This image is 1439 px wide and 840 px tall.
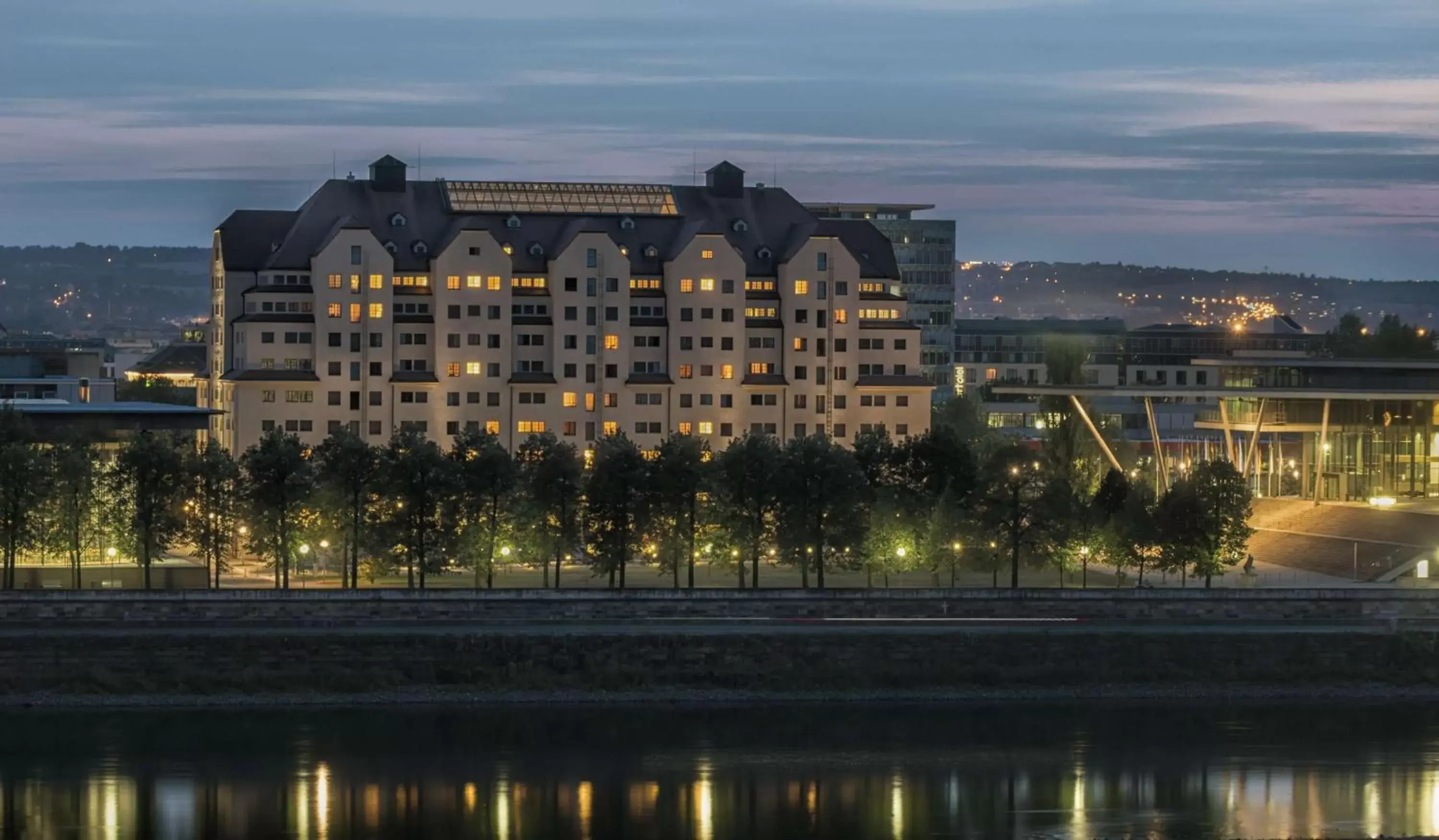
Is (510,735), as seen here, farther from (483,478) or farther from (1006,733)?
(483,478)

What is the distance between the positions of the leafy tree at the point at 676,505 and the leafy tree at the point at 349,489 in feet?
36.1

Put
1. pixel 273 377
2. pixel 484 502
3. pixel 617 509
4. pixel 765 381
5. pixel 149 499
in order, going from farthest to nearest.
Answer: pixel 765 381, pixel 273 377, pixel 484 502, pixel 617 509, pixel 149 499

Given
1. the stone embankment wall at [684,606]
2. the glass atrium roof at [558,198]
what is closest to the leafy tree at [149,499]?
the stone embankment wall at [684,606]

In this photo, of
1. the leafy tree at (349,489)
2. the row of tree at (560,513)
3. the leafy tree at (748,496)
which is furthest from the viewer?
the leafy tree at (748,496)

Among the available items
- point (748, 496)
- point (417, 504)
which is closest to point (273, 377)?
point (417, 504)

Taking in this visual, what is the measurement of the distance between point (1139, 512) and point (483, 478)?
85.8 ft

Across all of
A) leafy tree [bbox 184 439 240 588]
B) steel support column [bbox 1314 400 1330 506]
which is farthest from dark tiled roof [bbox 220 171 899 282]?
leafy tree [bbox 184 439 240 588]

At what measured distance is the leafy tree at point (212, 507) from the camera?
4082 inches

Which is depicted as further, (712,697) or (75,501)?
(75,501)

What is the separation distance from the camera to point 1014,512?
107m

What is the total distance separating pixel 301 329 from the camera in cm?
13300

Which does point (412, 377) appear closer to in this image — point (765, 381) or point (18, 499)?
point (765, 381)

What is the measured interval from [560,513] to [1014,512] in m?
18.0

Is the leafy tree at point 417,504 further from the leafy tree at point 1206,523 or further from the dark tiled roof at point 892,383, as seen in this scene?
the dark tiled roof at point 892,383
